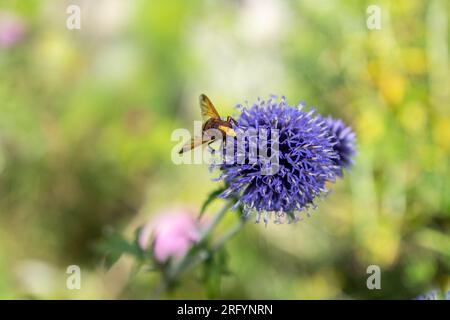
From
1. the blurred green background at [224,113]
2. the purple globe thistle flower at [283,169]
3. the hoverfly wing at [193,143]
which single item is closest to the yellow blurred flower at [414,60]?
the blurred green background at [224,113]

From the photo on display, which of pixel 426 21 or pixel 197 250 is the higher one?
pixel 426 21

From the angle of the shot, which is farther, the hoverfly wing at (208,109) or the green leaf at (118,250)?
the green leaf at (118,250)

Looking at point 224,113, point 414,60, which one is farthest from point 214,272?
point 414,60

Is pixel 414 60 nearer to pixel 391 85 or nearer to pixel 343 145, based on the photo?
pixel 391 85

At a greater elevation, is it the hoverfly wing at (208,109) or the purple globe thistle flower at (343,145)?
the hoverfly wing at (208,109)

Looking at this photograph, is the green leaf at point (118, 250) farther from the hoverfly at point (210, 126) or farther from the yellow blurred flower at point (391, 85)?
the yellow blurred flower at point (391, 85)
